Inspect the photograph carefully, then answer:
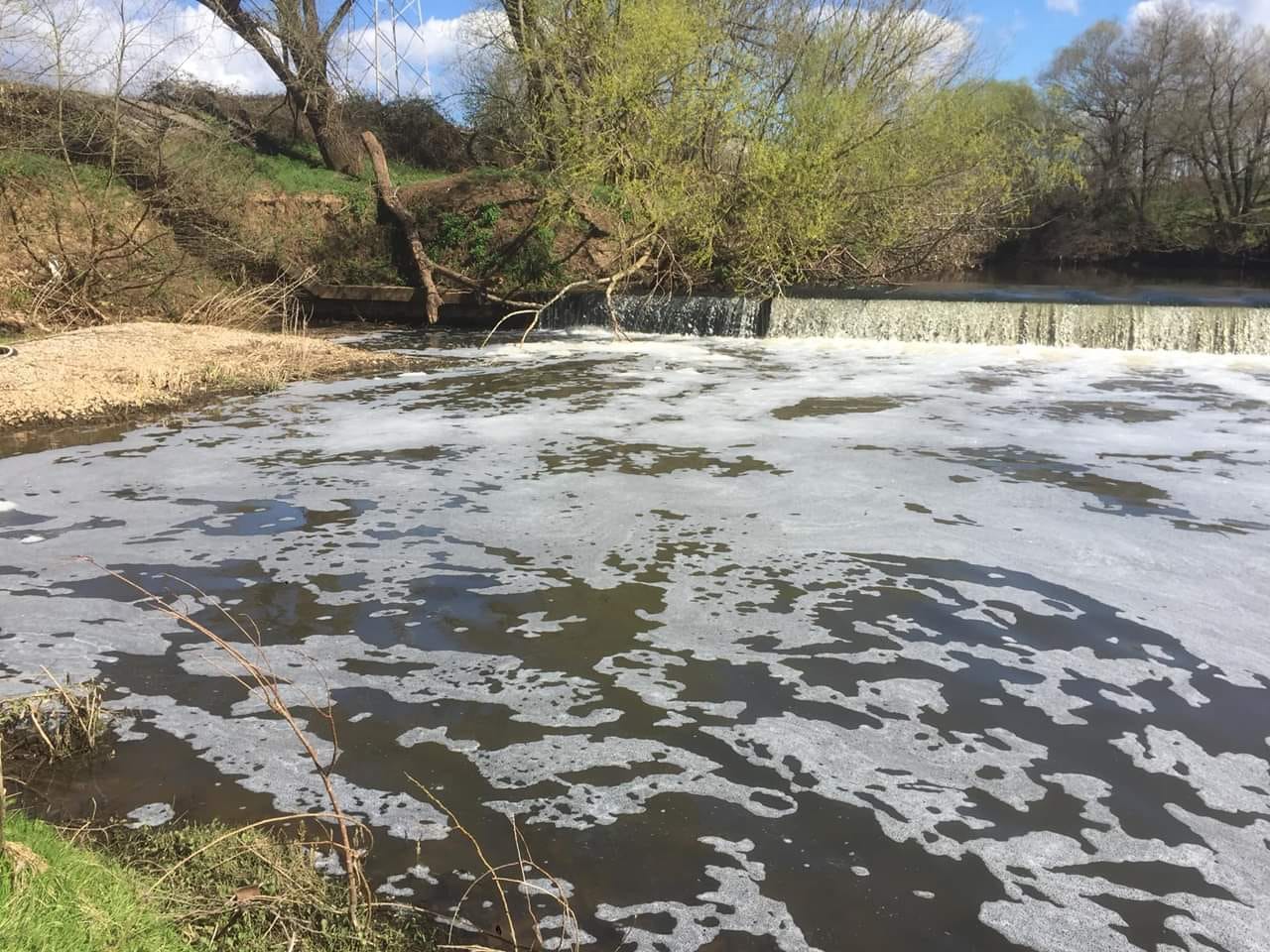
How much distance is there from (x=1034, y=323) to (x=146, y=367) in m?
12.5

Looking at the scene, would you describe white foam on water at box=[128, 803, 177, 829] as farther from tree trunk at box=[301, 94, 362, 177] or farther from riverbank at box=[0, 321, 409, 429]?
tree trunk at box=[301, 94, 362, 177]

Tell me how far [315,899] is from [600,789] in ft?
3.38

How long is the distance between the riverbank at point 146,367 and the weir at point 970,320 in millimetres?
5897

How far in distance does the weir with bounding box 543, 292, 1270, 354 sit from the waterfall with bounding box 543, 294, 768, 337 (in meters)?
0.02

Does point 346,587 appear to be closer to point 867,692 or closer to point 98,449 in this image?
point 867,692

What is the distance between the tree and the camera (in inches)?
792

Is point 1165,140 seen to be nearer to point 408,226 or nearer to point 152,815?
point 408,226

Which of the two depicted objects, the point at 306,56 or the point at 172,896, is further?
the point at 306,56

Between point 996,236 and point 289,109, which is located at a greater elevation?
point 289,109

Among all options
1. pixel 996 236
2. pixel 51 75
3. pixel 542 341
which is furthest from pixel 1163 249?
pixel 51 75

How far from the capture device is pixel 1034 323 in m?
14.3

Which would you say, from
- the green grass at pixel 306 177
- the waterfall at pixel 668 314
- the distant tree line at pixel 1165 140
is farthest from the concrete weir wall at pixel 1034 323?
the distant tree line at pixel 1165 140

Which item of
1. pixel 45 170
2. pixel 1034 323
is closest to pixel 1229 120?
pixel 1034 323

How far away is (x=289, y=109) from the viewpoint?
79.9 feet
